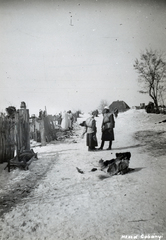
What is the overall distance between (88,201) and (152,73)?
3835 millimetres

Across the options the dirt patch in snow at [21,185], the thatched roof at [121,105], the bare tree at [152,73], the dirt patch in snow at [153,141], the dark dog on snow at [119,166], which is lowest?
the dirt patch in snow at [21,185]

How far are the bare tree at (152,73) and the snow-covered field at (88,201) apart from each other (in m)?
1.41

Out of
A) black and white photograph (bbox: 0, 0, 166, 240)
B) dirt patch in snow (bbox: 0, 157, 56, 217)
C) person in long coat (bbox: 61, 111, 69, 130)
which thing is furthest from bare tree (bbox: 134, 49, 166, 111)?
person in long coat (bbox: 61, 111, 69, 130)

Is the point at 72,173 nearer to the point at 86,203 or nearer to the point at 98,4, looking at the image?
the point at 86,203

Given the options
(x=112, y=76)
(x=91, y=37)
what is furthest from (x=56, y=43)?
(x=112, y=76)

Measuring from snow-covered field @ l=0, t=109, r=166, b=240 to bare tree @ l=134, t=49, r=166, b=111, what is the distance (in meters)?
1.41

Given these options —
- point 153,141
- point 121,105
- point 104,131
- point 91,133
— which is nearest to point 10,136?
point 91,133

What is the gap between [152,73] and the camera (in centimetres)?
454

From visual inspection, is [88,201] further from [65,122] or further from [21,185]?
[65,122]

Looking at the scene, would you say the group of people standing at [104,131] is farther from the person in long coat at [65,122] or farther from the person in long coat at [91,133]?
the person in long coat at [65,122]

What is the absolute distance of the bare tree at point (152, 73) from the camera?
426cm

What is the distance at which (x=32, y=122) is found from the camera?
8305 millimetres

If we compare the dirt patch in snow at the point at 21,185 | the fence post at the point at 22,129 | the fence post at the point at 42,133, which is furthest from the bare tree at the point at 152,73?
the fence post at the point at 42,133

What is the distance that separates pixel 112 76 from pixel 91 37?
3.83 feet
